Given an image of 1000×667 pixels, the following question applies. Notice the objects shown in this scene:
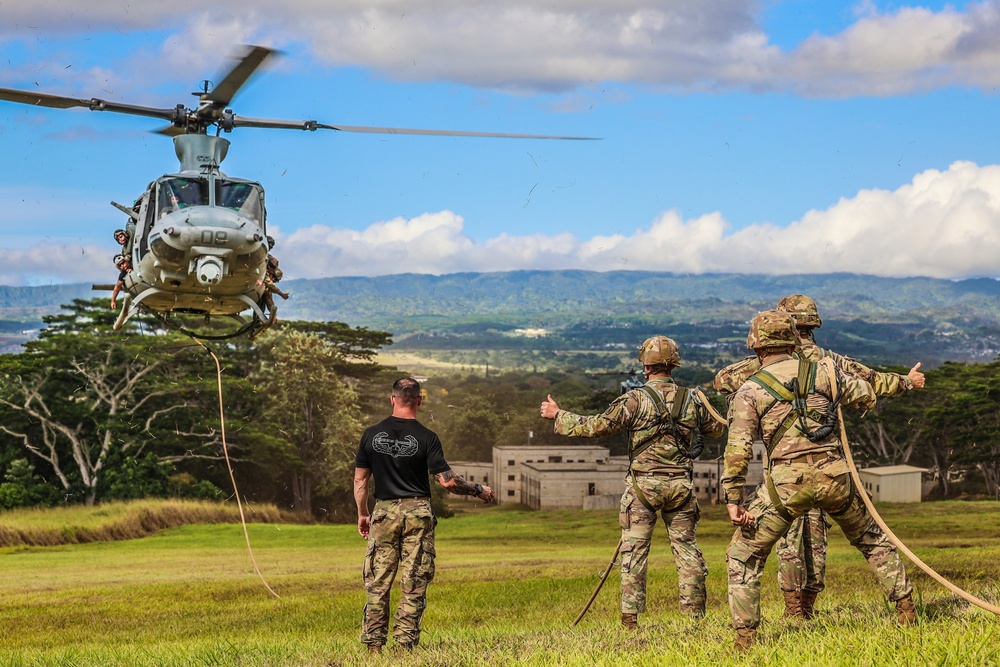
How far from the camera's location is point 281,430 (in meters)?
60.8

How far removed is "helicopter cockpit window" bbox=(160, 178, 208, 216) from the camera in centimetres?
1505

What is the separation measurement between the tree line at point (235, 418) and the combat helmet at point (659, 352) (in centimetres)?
4520

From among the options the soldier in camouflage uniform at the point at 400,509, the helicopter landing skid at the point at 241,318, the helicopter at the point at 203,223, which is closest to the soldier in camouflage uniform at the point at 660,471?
the soldier in camouflage uniform at the point at 400,509

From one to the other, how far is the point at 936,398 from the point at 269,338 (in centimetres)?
4322

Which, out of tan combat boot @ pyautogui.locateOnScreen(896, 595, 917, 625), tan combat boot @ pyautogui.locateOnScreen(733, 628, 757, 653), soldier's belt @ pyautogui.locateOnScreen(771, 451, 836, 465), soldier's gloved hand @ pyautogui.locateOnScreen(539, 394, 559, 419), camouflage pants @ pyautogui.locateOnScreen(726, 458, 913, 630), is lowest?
tan combat boot @ pyautogui.locateOnScreen(733, 628, 757, 653)

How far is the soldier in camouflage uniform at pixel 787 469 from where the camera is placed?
305 inches

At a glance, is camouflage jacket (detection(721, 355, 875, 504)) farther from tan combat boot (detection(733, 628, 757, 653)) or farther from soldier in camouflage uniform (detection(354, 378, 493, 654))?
soldier in camouflage uniform (detection(354, 378, 493, 654))

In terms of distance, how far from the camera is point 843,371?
28.3 ft

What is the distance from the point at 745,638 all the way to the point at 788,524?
2.81 feet

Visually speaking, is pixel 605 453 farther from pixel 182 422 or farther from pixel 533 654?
pixel 533 654

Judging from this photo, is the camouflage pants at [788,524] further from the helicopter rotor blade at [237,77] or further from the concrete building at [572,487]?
the concrete building at [572,487]

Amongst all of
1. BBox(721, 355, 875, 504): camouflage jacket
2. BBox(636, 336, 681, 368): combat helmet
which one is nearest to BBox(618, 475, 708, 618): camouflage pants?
BBox(636, 336, 681, 368): combat helmet

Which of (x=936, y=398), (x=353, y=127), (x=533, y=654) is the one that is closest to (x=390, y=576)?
(x=533, y=654)

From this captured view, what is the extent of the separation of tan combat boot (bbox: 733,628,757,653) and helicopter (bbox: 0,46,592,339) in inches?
318
